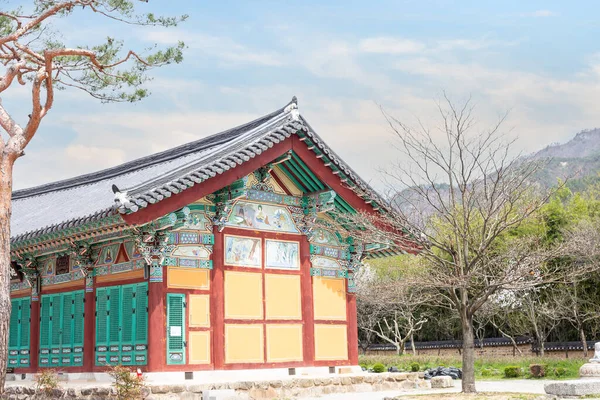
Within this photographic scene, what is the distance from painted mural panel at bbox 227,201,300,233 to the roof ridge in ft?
8.87

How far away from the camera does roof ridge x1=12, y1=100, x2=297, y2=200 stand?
20.3 meters

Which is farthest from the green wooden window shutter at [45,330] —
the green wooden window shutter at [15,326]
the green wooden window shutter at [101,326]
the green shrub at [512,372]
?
the green shrub at [512,372]

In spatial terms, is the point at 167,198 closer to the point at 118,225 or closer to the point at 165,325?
the point at 118,225

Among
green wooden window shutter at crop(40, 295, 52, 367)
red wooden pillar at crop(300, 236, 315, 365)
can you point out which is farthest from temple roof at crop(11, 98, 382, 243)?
red wooden pillar at crop(300, 236, 315, 365)

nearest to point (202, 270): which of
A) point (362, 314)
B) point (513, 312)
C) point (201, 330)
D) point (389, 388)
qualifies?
point (201, 330)

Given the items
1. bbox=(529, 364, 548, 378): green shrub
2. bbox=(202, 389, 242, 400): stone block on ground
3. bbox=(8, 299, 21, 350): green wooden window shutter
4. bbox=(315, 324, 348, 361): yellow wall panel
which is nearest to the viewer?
bbox=(202, 389, 242, 400): stone block on ground

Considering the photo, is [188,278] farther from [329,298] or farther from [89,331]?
[329,298]

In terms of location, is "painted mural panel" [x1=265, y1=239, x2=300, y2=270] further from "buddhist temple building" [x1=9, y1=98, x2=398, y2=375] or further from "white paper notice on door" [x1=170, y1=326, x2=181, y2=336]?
"white paper notice on door" [x1=170, y1=326, x2=181, y2=336]

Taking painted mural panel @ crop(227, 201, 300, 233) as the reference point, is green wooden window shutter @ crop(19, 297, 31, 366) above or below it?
below

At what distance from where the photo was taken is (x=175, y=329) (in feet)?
52.4

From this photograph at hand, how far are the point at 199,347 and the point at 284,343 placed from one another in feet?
7.73

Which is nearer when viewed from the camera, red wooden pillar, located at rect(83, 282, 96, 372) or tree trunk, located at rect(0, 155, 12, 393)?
tree trunk, located at rect(0, 155, 12, 393)

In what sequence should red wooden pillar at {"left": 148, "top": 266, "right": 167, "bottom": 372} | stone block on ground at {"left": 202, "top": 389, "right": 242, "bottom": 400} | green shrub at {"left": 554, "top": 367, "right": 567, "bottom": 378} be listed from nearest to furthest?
stone block on ground at {"left": 202, "top": 389, "right": 242, "bottom": 400}, red wooden pillar at {"left": 148, "top": 266, "right": 167, "bottom": 372}, green shrub at {"left": 554, "top": 367, "right": 567, "bottom": 378}

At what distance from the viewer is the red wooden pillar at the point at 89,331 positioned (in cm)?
1727
